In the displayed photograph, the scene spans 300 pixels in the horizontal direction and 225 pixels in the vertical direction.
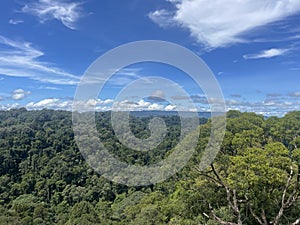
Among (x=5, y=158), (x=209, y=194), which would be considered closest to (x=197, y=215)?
(x=209, y=194)

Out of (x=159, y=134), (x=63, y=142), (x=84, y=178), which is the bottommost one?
(x=84, y=178)

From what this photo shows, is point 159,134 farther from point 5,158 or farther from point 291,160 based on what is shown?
point 5,158

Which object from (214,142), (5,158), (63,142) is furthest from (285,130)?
(63,142)

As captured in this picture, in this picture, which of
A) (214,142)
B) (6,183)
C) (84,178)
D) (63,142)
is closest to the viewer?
(214,142)

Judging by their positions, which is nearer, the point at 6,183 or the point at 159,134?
the point at 159,134

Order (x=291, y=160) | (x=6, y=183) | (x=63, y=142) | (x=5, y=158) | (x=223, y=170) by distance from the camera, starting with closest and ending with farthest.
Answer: (x=291, y=160) < (x=223, y=170) < (x=6, y=183) < (x=5, y=158) < (x=63, y=142)

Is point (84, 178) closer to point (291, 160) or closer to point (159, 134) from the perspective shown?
point (159, 134)

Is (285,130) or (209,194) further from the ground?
(285,130)
